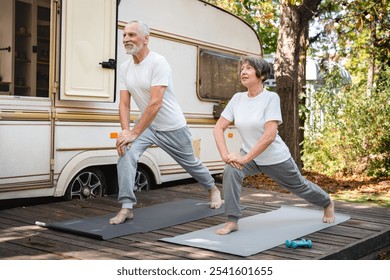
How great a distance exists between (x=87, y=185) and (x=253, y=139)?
97.3 inches

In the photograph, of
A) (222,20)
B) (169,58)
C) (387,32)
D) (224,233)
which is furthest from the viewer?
(387,32)

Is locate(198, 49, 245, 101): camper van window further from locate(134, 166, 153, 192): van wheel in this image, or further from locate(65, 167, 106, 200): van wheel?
locate(65, 167, 106, 200): van wheel

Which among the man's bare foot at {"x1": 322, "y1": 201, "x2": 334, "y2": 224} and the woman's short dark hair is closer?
the woman's short dark hair

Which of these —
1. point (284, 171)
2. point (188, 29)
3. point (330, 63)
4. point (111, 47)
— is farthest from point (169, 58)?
point (330, 63)

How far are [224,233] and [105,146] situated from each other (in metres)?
A: 2.25

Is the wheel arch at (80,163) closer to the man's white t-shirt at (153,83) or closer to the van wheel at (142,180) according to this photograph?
the van wheel at (142,180)


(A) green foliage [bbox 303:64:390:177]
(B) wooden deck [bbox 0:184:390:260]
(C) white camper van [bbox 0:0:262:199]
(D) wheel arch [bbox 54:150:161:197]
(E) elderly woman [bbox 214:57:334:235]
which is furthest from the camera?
(A) green foliage [bbox 303:64:390:177]

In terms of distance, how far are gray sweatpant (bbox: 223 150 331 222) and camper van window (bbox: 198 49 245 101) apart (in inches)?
127

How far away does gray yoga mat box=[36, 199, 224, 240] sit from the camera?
4.63m

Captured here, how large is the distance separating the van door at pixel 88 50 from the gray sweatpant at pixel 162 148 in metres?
1.13

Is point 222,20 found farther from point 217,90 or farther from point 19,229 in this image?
point 19,229

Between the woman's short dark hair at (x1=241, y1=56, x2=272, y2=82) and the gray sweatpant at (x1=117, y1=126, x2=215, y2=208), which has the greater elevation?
the woman's short dark hair at (x1=241, y1=56, x2=272, y2=82)

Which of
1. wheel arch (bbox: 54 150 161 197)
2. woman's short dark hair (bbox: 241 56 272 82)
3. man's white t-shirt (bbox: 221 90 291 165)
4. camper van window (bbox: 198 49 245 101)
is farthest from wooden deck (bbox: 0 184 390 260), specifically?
camper van window (bbox: 198 49 245 101)
